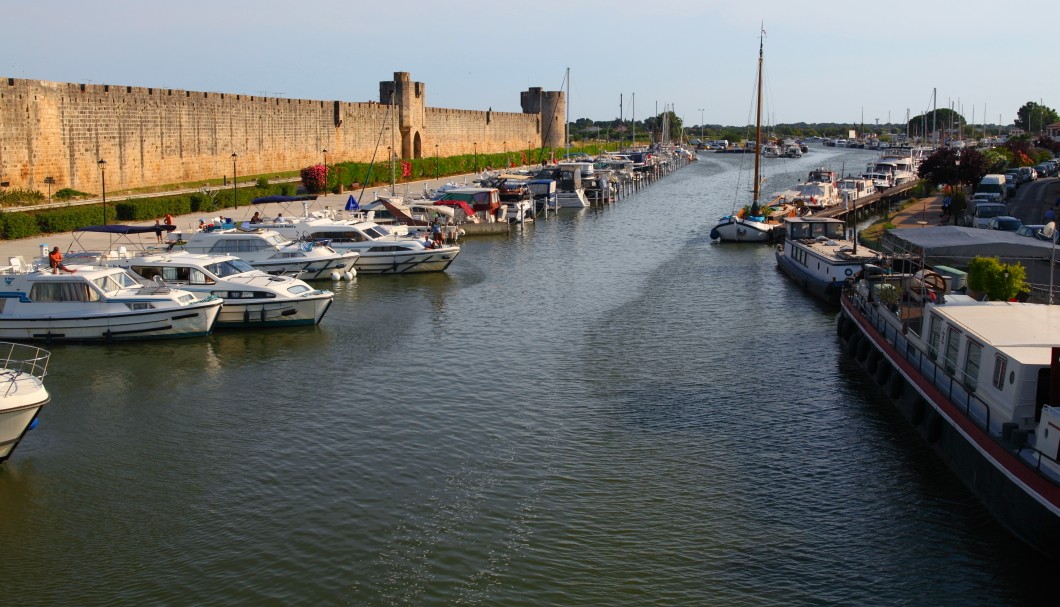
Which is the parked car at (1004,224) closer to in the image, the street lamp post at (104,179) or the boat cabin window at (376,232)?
the boat cabin window at (376,232)

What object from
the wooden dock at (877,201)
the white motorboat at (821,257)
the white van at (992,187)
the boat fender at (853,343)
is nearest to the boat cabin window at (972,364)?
the boat fender at (853,343)

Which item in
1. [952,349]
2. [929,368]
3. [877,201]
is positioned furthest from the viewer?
[877,201]

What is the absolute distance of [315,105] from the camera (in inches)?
2408

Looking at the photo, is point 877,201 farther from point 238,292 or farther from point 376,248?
point 238,292

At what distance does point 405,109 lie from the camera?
70.4m

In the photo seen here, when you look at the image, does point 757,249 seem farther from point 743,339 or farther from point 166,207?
point 166,207

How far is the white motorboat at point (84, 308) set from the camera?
21.3 meters

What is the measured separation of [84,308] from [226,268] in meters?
3.73

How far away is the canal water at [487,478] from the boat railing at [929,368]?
1.14 metres

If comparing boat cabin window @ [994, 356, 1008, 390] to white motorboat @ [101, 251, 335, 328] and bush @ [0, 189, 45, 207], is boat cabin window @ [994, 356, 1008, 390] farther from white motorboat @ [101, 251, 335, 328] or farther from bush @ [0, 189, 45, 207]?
bush @ [0, 189, 45, 207]

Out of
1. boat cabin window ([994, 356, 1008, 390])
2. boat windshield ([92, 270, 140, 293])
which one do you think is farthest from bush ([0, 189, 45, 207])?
boat cabin window ([994, 356, 1008, 390])

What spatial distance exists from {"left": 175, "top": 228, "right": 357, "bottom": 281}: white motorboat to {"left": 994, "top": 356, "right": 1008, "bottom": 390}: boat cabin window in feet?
66.5

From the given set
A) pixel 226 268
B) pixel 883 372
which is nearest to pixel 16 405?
pixel 226 268

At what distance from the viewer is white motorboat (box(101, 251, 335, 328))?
2334cm
